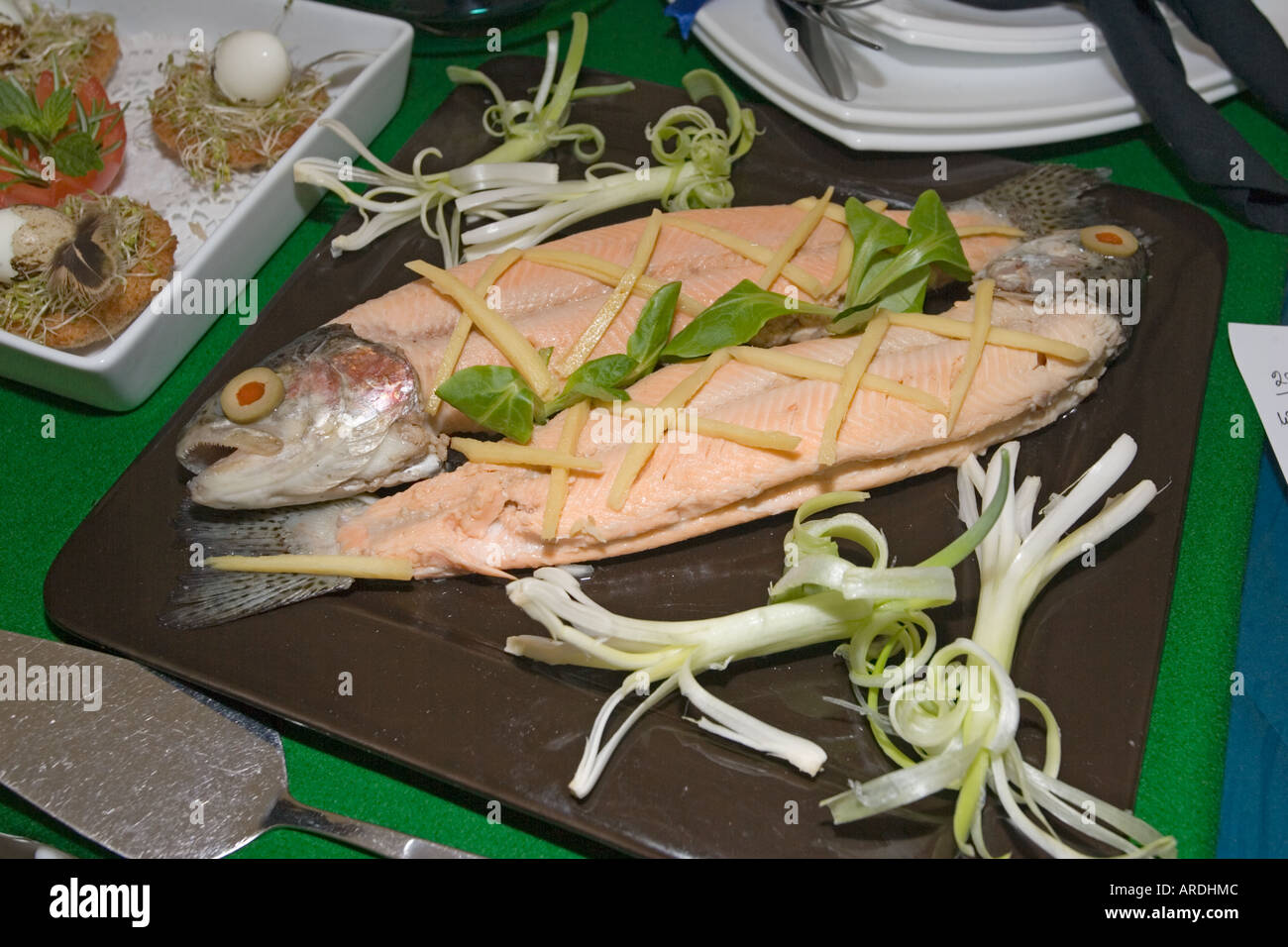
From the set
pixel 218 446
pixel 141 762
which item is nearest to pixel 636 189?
pixel 218 446

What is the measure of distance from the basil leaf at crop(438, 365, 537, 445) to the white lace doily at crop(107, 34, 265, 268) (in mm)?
1242

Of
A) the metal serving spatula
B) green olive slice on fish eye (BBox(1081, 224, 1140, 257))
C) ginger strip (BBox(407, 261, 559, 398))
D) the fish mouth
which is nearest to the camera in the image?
the metal serving spatula

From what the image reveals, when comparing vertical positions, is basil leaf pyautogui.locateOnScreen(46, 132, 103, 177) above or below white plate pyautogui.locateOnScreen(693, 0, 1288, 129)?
below

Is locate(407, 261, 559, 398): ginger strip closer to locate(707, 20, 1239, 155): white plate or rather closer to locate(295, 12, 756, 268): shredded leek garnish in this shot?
locate(295, 12, 756, 268): shredded leek garnish

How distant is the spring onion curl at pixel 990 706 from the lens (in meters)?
1.76

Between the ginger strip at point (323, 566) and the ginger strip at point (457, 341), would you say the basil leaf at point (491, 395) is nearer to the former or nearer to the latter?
→ the ginger strip at point (457, 341)

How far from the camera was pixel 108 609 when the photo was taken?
208 cm

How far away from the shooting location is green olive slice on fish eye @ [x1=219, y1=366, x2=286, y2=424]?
6.89 ft

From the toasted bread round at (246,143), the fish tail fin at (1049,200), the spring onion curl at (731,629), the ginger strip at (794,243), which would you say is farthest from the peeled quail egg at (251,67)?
the fish tail fin at (1049,200)

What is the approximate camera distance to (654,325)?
2.24m

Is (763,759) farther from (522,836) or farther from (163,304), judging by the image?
(163,304)

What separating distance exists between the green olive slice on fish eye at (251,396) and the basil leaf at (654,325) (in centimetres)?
77

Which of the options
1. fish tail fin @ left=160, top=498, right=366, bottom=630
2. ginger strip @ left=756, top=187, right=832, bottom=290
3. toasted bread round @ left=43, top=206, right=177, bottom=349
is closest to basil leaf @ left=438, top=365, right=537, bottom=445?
fish tail fin @ left=160, top=498, right=366, bottom=630

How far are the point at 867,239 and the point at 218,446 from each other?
153 centimetres
